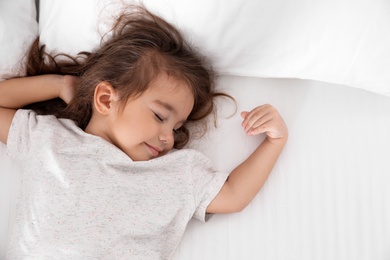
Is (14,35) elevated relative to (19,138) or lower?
elevated

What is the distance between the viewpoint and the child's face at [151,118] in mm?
1186

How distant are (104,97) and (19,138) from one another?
209 millimetres

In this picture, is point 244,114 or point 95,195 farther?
point 244,114

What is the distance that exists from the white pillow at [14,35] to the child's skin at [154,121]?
40 millimetres

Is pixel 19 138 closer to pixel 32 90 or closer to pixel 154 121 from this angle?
pixel 32 90

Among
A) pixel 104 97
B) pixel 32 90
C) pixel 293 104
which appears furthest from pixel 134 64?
pixel 293 104

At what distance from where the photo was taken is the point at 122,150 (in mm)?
1228

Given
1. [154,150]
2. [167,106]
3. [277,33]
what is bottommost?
[154,150]

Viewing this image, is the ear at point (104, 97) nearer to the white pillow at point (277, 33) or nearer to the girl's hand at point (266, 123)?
the white pillow at point (277, 33)

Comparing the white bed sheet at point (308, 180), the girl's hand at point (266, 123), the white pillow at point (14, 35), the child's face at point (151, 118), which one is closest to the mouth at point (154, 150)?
the child's face at point (151, 118)

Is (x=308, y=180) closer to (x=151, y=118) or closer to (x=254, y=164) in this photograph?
(x=254, y=164)

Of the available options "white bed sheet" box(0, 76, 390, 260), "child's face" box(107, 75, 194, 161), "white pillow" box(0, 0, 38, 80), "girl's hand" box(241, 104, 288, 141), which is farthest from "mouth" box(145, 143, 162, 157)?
"white pillow" box(0, 0, 38, 80)

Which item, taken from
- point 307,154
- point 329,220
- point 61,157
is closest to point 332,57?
point 307,154

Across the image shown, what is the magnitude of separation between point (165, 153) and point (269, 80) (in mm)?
324
